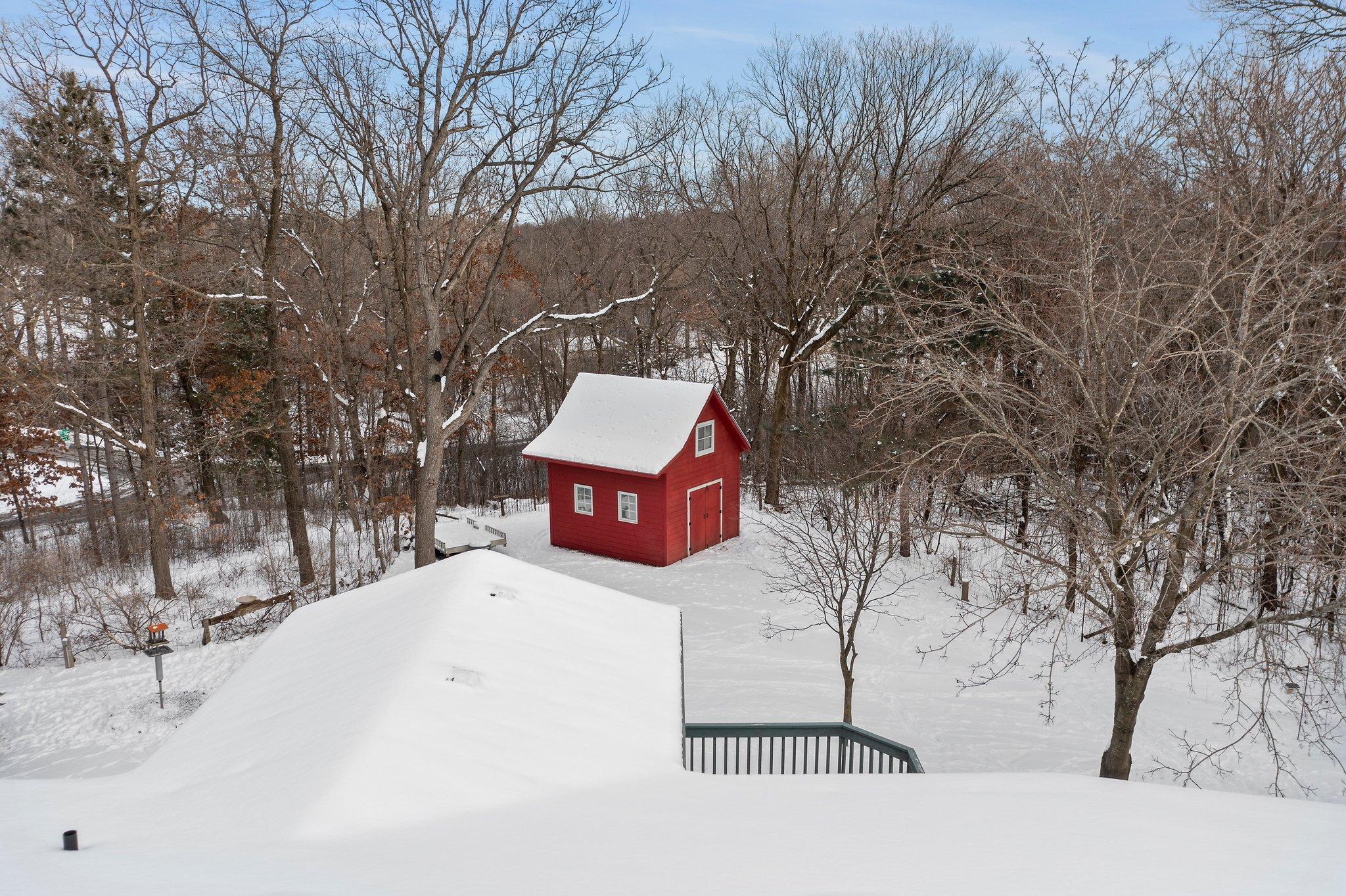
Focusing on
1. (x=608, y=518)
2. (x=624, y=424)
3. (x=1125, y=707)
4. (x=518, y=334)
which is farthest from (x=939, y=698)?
(x=518, y=334)

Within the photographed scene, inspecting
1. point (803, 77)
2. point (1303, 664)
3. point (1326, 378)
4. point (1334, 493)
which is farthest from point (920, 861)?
point (803, 77)

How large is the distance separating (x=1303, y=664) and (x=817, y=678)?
8.98 meters

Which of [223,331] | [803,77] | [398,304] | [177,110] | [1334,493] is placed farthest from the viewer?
[398,304]

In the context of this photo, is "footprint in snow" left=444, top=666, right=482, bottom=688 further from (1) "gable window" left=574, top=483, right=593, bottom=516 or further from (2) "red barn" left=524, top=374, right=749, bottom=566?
(1) "gable window" left=574, top=483, right=593, bottom=516

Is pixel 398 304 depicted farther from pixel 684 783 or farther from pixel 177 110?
pixel 684 783

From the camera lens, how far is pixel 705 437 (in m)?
20.9

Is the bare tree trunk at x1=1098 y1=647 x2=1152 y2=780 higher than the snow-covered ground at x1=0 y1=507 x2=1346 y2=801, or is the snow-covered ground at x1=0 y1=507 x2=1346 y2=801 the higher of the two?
the bare tree trunk at x1=1098 y1=647 x2=1152 y2=780

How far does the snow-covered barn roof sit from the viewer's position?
776 inches

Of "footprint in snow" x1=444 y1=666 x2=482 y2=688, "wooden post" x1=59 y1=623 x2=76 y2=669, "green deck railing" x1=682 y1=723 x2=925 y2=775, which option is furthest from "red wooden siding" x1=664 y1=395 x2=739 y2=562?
"wooden post" x1=59 y1=623 x2=76 y2=669

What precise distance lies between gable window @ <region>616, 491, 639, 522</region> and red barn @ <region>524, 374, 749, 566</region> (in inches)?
0.9

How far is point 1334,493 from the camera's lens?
7.41 meters

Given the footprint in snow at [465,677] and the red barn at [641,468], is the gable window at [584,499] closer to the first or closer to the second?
the red barn at [641,468]

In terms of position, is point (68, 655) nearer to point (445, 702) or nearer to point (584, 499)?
point (584, 499)

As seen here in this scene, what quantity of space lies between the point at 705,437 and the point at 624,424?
2.09 m
